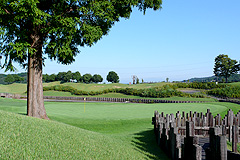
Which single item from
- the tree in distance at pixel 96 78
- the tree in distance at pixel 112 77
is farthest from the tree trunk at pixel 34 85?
the tree in distance at pixel 112 77

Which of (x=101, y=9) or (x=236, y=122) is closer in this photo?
(x=236, y=122)

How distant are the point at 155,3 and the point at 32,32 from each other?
33.3 ft

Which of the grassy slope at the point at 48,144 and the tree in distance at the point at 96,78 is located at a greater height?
the tree in distance at the point at 96,78

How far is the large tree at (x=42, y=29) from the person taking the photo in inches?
566

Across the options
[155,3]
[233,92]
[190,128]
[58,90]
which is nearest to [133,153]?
[190,128]

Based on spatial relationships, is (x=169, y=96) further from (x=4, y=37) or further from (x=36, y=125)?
(x=36, y=125)

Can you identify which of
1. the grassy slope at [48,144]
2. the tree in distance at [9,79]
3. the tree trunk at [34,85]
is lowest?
the grassy slope at [48,144]

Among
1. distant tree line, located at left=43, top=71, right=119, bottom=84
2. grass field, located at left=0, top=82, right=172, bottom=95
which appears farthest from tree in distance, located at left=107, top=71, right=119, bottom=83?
grass field, located at left=0, top=82, right=172, bottom=95

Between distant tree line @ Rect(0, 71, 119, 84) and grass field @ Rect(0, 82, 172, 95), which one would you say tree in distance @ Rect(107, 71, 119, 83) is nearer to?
distant tree line @ Rect(0, 71, 119, 84)


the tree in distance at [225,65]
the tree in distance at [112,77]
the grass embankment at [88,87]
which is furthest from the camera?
the tree in distance at [112,77]

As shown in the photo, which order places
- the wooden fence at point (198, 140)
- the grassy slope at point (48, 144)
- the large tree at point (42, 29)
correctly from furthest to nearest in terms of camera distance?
the large tree at point (42, 29) → the grassy slope at point (48, 144) → the wooden fence at point (198, 140)

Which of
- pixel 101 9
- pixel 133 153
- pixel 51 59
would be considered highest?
pixel 101 9

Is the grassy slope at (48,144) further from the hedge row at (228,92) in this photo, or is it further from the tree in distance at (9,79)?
the tree in distance at (9,79)

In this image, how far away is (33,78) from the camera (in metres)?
16.1
